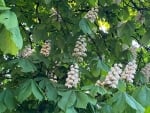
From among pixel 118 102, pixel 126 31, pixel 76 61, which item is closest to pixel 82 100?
pixel 118 102

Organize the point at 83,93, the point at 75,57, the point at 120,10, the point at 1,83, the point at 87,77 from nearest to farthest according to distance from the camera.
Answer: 1. the point at 83,93
2. the point at 75,57
3. the point at 87,77
4. the point at 1,83
5. the point at 120,10

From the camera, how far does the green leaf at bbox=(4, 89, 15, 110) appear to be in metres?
2.73

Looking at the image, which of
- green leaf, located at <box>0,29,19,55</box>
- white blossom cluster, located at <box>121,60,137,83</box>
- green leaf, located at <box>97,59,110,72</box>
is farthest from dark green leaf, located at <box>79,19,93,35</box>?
green leaf, located at <box>0,29,19,55</box>

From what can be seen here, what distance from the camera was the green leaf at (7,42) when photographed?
1.35m

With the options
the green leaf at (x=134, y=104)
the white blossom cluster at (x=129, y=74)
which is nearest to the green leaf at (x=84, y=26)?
the white blossom cluster at (x=129, y=74)

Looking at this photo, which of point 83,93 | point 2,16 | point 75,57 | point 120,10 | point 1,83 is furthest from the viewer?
point 120,10

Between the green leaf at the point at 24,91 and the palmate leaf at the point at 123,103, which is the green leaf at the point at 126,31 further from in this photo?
the green leaf at the point at 24,91

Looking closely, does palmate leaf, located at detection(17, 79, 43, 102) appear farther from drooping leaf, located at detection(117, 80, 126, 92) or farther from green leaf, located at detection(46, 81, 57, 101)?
drooping leaf, located at detection(117, 80, 126, 92)

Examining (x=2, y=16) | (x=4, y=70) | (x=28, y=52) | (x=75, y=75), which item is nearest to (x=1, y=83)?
(x=4, y=70)

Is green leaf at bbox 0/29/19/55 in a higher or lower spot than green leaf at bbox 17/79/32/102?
higher

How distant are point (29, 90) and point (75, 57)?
0.44m

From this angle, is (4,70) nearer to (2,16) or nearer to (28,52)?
(28,52)

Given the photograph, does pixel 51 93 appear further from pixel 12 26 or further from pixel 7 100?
pixel 12 26

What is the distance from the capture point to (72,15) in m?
3.61
